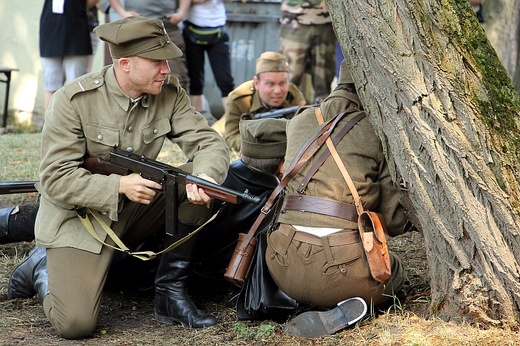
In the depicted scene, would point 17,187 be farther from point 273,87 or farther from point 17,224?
point 273,87

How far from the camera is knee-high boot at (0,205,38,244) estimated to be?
5719 millimetres

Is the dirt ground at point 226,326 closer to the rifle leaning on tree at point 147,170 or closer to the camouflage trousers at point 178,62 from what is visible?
the rifle leaning on tree at point 147,170

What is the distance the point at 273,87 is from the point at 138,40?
301 centimetres

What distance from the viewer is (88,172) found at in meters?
4.66

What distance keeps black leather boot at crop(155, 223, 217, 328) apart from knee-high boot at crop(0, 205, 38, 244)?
44.7 inches

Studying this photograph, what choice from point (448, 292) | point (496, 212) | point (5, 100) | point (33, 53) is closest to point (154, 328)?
point (448, 292)

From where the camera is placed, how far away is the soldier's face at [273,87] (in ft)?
24.9

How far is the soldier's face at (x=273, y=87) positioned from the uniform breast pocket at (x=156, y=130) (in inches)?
108

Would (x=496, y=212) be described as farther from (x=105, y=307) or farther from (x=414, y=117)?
(x=105, y=307)

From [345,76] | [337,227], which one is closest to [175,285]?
[337,227]

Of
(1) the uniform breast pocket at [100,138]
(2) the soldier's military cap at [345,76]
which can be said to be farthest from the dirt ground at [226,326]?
(2) the soldier's military cap at [345,76]

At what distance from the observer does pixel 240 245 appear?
4.68m

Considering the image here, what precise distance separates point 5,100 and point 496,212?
8.36 meters

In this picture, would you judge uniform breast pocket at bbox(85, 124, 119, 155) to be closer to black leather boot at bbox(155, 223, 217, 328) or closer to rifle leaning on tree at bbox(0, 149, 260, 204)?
rifle leaning on tree at bbox(0, 149, 260, 204)
